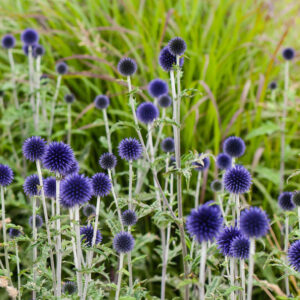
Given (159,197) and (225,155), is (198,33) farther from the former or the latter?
(159,197)

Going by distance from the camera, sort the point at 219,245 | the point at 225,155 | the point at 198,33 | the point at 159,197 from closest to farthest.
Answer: the point at 219,245 < the point at 159,197 < the point at 225,155 < the point at 198,33

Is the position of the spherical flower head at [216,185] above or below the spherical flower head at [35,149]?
above

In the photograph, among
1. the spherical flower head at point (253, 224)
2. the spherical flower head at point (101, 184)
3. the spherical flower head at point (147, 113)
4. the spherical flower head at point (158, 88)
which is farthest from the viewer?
the spherical flower head at point (158, 88)

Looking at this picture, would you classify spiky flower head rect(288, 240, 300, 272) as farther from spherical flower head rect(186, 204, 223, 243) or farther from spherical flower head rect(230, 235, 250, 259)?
spherical flower head rect(186, 204, 223, 243)

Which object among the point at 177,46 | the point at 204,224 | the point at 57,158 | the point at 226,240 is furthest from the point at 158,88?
the point at 204,224

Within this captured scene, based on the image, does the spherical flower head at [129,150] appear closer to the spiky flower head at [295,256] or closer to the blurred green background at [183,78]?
the spiky flower head at [295,256]

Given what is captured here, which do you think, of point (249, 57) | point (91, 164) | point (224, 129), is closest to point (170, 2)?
point (249, 57)

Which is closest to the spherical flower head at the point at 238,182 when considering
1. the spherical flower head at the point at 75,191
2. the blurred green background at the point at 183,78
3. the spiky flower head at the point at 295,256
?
the spiky flower head at the point at 295,256
